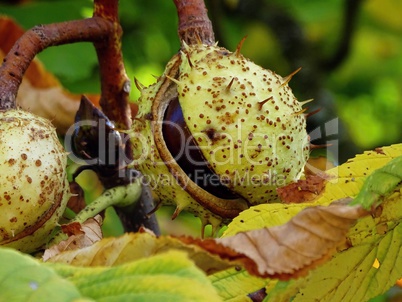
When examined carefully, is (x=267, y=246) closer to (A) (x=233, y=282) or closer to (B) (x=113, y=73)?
(A) (x=233, y=282)

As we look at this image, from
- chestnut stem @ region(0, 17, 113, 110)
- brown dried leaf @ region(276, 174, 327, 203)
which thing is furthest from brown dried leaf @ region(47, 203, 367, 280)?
chestnut stem @ region(0, 17, 113, 110)

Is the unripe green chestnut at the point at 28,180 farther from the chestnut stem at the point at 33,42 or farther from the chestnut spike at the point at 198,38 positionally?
the chestnut spike at the point at 198,38

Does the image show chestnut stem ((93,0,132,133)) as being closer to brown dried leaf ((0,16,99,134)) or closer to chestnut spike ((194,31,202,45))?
chestnut spike ((194,31,202,45))

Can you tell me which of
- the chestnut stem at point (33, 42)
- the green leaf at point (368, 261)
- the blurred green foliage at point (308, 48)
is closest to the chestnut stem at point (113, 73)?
the chestnut stem at point (33, 42)

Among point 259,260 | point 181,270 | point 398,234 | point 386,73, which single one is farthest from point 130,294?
point 386,73

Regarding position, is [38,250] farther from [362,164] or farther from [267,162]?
[362,164]

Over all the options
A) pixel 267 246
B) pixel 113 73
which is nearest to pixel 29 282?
pixel 267 246
